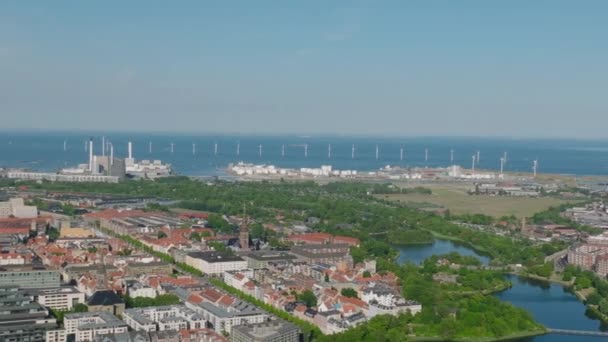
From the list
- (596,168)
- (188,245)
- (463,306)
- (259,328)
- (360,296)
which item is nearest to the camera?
(259,328)

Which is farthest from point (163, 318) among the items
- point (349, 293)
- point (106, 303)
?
point (349, 293)

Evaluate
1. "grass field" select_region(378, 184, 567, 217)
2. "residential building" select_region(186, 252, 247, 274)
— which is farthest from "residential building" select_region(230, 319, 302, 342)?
"grass field" select_region(378, 184, 567, 217)

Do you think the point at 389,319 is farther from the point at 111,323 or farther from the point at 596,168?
the point at 596,168

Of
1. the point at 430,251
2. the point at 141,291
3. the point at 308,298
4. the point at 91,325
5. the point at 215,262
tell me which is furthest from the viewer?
the point at 430,251

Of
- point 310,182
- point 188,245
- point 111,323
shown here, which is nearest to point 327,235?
point 188,245

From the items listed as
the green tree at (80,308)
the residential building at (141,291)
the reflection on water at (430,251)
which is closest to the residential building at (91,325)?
the green tree at (80,308)

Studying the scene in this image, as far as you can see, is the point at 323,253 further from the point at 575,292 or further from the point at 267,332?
the point at 267,332

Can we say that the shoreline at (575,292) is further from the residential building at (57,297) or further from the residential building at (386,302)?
the residential building at (57,297)
